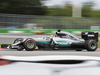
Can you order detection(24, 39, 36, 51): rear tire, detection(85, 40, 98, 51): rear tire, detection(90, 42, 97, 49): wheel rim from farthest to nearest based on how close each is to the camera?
detection(90, 42, 97, 49): wheel rim < detection(85, 40, 98, 51): rear tire < detection(24, 39, 36, 51): rear tire

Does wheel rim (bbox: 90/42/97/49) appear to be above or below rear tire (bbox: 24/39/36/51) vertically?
below

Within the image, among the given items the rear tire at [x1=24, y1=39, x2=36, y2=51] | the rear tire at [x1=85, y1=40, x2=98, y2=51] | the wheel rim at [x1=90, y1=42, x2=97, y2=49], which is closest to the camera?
the rear tire at [x1=24, y1=39, x2=36, y2=51]

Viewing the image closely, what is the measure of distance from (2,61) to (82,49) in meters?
4.64

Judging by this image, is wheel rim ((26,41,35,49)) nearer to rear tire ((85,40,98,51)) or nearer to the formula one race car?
the formula one race car

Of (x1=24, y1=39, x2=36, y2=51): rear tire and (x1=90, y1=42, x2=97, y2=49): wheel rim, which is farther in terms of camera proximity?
(x1=90, y1=42, x2=97, y2=49): wheel rim

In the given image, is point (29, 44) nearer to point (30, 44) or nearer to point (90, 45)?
point (30, 44)

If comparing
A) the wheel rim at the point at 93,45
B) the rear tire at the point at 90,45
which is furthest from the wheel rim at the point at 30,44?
the wheel rim at the point at 93,45

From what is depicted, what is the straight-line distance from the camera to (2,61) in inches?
179

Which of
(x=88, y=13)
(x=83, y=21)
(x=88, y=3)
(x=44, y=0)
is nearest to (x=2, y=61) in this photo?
(x=83, y=21)

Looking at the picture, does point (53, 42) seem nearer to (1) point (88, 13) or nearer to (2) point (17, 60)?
(2) point (17, 60)

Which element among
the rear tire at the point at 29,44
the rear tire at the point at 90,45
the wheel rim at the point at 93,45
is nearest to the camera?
the rear tire at the point at 29,44

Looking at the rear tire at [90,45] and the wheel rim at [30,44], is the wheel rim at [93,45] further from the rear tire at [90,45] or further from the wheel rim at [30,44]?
the wheel rim at [30,44]

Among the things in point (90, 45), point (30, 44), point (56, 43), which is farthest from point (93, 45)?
point (30, 44)

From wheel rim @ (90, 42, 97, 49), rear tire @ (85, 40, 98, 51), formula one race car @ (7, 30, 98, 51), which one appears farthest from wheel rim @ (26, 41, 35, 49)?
wheel rim @ (90, 42, 97, 49)
